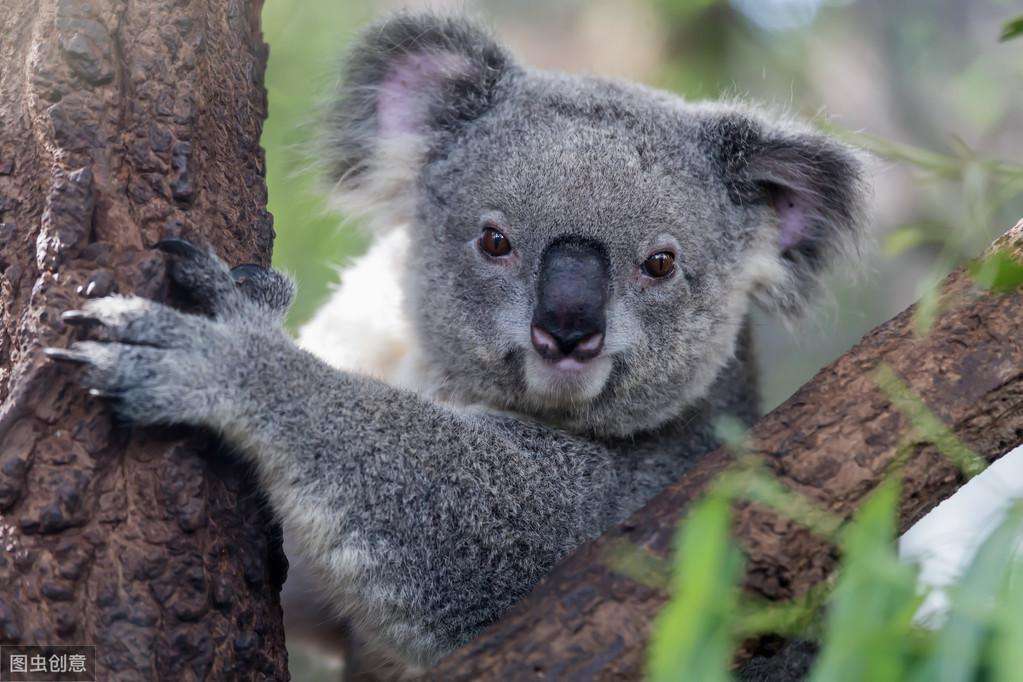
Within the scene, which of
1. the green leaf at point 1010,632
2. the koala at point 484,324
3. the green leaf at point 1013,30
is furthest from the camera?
the koala at point 484,324

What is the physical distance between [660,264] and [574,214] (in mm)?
297

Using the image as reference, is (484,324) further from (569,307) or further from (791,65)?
(791,65)

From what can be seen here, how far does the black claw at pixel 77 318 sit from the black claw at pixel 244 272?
39 centimetres

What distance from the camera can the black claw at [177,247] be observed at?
7.39ft

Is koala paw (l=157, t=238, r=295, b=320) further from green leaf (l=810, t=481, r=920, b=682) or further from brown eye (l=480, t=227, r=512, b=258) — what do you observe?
green leaf (l=810, t=481, r=920, b=682)

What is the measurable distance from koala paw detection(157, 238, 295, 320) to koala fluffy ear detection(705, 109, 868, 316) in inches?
56.0

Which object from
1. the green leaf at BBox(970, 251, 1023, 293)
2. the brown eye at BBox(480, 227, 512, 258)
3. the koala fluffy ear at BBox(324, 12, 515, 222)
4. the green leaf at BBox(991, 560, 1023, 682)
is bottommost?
the green leaf at BBox(991, 560, 1023, 682)

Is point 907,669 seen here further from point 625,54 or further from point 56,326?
point 625,54

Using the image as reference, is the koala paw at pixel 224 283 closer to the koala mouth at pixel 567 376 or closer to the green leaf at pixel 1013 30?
the koala mouth at pixel 567 376

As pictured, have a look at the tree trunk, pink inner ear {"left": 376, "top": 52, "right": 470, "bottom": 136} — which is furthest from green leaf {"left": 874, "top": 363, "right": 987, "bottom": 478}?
pink inner ear {"left": 376, "top": 52, "right": 470, "bottom": 136}

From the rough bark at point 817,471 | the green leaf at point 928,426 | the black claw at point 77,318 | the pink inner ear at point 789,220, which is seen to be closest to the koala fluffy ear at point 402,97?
the pink inner ear at point 789,220

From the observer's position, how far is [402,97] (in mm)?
3344

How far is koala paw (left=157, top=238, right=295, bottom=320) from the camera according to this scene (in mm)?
2299

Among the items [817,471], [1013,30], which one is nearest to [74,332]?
[817,471]
